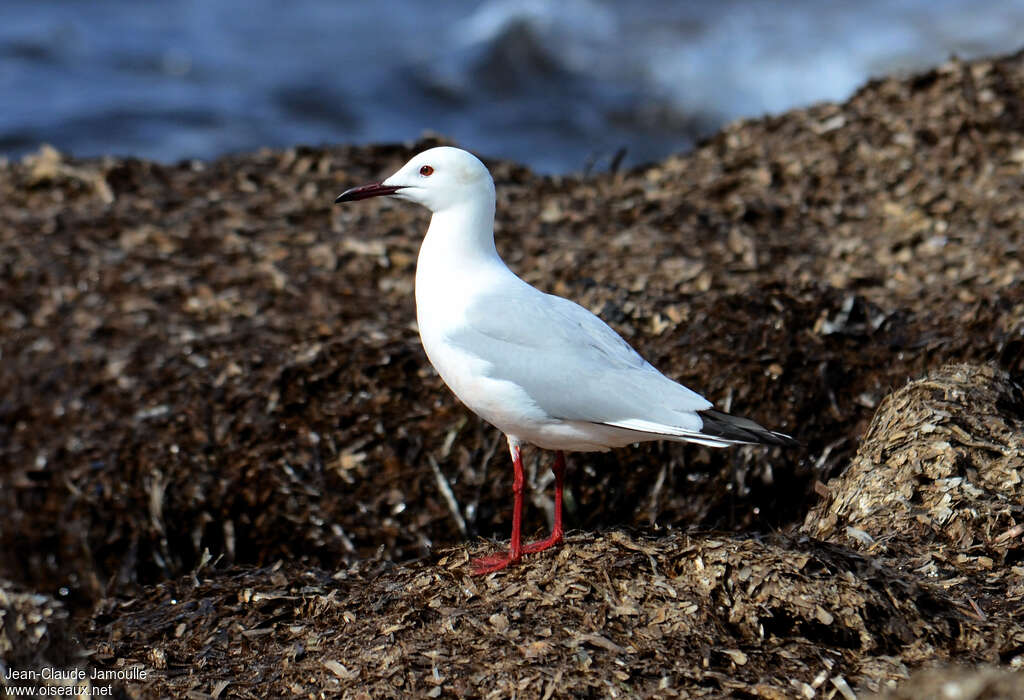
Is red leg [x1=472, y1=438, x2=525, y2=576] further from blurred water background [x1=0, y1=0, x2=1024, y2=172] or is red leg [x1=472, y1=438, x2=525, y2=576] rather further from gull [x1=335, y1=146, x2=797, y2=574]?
blurred water background [x1=0, y1=0, x2=1024, y2=172]

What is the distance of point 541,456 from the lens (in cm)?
572

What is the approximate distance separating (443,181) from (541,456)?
1553mm

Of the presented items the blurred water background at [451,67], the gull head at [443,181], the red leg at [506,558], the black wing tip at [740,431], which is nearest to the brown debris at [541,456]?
the red leg at [506,558]

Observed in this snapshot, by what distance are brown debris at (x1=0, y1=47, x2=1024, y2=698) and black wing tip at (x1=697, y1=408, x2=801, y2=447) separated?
380mm

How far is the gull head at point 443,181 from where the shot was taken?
15.5 feet

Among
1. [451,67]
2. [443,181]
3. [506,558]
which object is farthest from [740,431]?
[451,67]

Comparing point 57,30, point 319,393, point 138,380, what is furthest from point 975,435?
point 57,30

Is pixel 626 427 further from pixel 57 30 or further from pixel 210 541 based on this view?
pixel 57 30

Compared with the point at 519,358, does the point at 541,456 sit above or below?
below

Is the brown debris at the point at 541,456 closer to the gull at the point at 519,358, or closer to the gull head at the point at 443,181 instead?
the gull at the point at 519,358

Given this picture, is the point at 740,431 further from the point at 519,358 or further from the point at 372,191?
the point at 372,191

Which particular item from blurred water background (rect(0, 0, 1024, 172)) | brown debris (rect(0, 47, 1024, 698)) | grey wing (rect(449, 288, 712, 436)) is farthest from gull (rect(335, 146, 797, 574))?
blurred water background (rect(0, 0, 1024, 172))

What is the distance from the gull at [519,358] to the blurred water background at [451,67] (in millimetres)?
8115

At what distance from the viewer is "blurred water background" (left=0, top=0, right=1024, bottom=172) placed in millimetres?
13367
